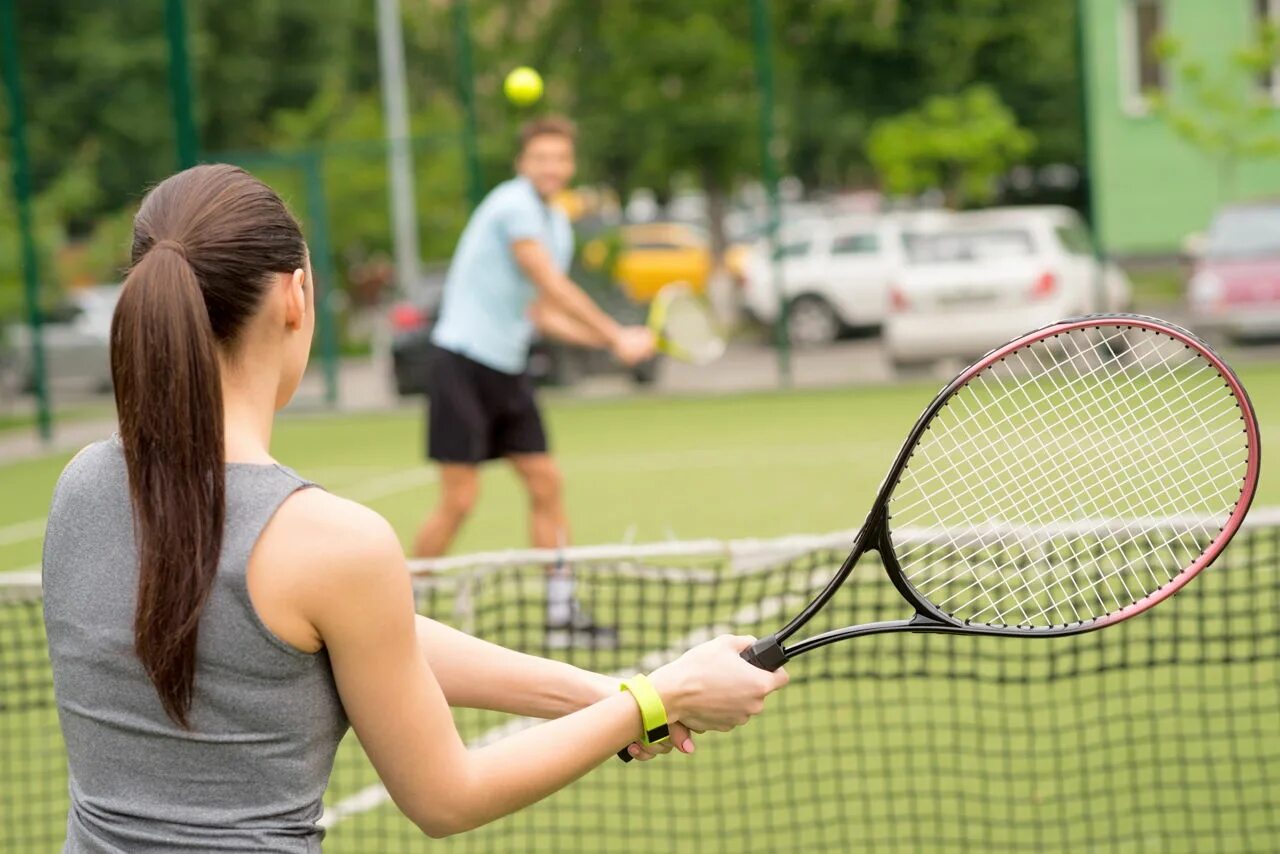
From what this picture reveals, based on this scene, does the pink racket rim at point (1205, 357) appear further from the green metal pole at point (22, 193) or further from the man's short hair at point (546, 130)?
the green metal pole at point (22, 193)

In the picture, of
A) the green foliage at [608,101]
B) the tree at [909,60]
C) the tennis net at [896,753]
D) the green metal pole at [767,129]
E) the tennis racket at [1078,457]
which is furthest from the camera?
the green foliage at [608,101]

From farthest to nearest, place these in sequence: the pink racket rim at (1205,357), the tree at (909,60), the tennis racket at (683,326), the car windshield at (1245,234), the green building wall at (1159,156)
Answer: the green building wall at (1159,156) < the tree at (909,60) < the car windshield at (1245,234) < the tennis racket at (683,326) < the pink racket rim at (1205,357)

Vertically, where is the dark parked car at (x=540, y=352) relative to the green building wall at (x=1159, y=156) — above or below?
below

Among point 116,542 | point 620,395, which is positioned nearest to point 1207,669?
point 116,542

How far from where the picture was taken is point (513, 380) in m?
6.31

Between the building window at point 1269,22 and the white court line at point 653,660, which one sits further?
the building window at point 1269,22

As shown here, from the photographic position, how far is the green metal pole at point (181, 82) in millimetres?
13484

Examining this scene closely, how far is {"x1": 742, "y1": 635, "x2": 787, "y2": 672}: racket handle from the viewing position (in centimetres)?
209

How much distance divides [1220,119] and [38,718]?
15.8 m

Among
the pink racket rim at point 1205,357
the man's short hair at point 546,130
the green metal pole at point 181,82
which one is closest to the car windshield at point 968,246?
the green metal pole at point 181,82

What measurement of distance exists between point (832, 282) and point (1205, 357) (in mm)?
16874

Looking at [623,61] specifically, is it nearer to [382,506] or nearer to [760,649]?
[382,506]

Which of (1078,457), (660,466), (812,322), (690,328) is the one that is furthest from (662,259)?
(1078,457)

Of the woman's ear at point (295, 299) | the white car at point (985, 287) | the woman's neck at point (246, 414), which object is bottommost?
the white car at point (985, 287)
